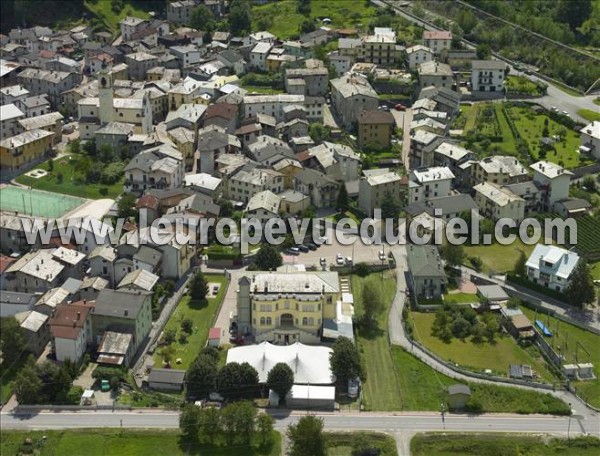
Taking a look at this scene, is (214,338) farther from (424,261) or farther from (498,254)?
(498,254)

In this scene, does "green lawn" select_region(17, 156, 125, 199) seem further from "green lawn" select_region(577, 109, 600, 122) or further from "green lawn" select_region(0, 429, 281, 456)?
"green lawn" select_region(577, 109, 600, 122)

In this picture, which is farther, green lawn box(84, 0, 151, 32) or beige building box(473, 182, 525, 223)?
green lawn box(84, 0, 151, 32)

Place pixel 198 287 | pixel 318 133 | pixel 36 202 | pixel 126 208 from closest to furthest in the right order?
pixel 198 287, pixel 126 208, pixel 36 202, pixel 318 133

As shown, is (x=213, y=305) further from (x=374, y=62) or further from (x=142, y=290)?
(x=374, y=62)

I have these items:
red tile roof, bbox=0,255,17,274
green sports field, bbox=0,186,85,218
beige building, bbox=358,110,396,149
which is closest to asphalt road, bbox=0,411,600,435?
red tile roof, bbox=0,255,17,274

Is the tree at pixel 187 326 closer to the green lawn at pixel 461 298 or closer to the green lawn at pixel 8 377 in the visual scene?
the green lawn at pixel 8 377

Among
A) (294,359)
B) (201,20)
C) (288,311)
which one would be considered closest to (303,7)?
(201,20)
